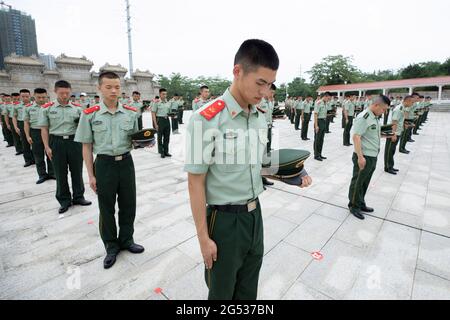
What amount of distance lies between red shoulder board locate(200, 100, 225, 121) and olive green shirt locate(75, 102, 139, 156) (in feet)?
5.13

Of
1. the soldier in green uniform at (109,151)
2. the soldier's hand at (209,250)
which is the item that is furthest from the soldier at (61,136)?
the soldier's hand at (209,250)

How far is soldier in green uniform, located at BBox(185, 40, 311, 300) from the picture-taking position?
4.02 ft

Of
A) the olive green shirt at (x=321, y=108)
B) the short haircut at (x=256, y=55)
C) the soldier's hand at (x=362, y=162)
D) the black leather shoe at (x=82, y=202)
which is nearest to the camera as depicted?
the short haircut at (x=256, y=55)

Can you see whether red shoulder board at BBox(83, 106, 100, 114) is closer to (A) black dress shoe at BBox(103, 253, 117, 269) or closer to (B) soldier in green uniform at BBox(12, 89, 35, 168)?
(A) black dress shoe at BBox(103, 253, 117, 269)

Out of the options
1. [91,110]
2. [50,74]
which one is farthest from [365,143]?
[50,74]

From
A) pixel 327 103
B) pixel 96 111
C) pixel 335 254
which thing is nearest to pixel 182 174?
pixel 96 111

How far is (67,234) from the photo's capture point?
3135mm

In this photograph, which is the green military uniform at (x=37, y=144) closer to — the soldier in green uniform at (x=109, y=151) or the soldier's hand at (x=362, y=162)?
the soldier in green uniform at (x=109, y=151)

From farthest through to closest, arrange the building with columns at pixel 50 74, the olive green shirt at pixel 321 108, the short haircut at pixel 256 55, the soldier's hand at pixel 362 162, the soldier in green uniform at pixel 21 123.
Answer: the building with columns at pixel 50 74
the olive green shirt at pixel 321 108
the soldier in green uniform at pixel 21 123
the soldier's hand at pixel 362 162
the short haircut at pixel 256 55

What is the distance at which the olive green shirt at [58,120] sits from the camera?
12.5 feet

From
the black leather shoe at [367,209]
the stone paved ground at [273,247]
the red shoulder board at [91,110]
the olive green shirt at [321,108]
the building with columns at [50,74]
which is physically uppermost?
the building with columns at [50,74]

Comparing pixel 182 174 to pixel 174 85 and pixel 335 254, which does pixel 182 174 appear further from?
pixel 174 85

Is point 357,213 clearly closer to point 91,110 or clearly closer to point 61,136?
point 91,110

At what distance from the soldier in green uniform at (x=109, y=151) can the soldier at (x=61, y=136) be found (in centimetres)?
169
